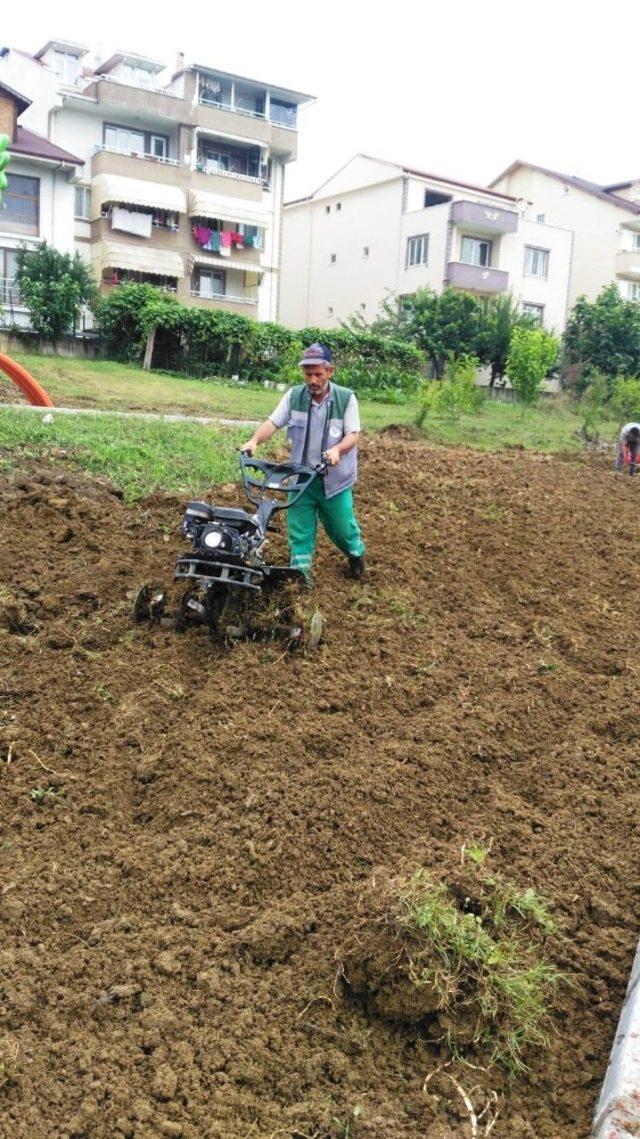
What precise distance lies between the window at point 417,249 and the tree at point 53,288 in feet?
56.4

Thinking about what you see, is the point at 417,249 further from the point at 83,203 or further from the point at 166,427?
the point at 166,427

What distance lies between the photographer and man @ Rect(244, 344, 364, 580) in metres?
5.73

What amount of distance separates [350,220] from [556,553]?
3825 centimetres

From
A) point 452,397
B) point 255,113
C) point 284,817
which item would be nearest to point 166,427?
point 452,397

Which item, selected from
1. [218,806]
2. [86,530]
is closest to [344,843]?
[218,806]

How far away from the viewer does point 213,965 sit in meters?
3.38

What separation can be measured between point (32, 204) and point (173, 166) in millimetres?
6749

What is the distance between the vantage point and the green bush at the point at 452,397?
563 inches

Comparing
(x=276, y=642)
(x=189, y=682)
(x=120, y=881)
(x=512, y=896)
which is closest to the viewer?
(x=512, y=896)

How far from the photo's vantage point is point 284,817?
409cm

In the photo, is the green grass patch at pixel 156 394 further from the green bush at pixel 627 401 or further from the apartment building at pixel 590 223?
the apartment building at pixel 590 223

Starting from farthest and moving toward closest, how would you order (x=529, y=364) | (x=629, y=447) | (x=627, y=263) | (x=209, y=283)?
(x=627, y=263)
(x=209, y=283)
(x=529, y=364)
(x=629, y=447)

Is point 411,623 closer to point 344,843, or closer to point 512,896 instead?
point 344,843

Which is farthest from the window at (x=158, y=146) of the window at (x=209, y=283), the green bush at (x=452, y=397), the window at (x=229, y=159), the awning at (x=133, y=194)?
the green bush at (x=452, y=397)
